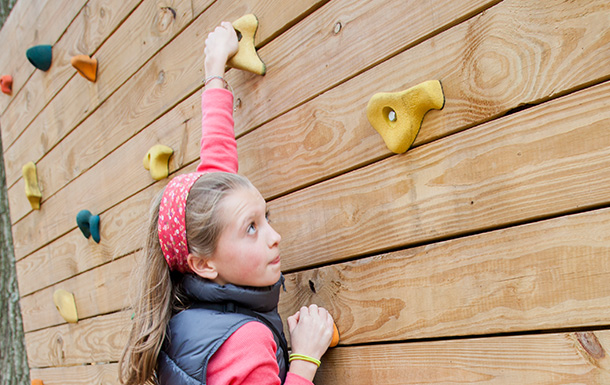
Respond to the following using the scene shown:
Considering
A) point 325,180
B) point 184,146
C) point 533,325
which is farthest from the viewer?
point 184,146

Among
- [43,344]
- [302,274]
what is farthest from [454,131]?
[43,344]

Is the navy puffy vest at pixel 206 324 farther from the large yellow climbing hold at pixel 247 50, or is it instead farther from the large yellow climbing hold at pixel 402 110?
the large yellow climbing hold at pixel 247 50

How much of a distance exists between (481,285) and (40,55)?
2498 mm

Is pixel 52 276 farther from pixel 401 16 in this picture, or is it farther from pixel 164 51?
pixel 401 16

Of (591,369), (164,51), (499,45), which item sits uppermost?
(164,51)

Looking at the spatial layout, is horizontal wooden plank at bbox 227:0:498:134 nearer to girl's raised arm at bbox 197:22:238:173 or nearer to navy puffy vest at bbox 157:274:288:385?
girl's raised arm at bbox 197:22:238:173

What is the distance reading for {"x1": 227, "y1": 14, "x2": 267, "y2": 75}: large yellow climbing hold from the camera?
1.75 m

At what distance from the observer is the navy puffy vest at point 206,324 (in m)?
1.29

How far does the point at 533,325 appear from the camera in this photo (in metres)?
1.10

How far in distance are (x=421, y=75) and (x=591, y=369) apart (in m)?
0.66

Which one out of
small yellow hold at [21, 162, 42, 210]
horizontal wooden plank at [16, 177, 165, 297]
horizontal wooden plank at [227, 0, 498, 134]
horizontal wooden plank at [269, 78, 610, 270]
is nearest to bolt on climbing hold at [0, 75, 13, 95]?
small yellow hold at [21, 162, 42, 210]

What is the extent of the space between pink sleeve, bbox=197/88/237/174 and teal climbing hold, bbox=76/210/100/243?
109 centimetres

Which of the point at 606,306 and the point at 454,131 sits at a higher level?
the point at 454,131

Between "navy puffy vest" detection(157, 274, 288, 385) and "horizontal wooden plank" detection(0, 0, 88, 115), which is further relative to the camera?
"horizontal wooden plank" detection(0, 0, 88, 115)
